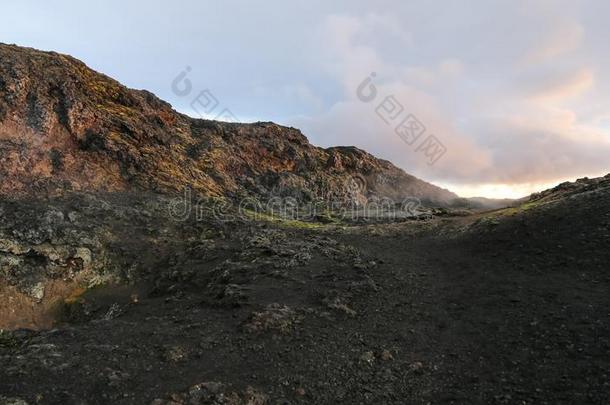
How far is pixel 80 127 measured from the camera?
49.8 m

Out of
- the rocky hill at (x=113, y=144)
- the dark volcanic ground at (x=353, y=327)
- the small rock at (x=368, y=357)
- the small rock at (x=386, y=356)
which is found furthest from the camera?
the rocky hill at (x=113, y=144)

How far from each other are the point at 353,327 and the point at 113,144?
127 ft

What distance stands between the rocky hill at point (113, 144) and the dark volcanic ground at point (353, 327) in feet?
49.1

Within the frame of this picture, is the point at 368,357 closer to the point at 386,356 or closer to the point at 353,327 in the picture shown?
the point at 386,356

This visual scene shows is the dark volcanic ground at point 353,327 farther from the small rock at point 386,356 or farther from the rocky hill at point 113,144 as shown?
the rocky hill at point 113,144

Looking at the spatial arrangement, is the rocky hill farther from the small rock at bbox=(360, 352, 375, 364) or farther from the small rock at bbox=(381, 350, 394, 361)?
the small rock at bbox=(381, 350, 394, 361)

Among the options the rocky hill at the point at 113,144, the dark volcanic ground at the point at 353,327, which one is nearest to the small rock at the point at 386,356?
the dark volcanic ground at the point at 353,327

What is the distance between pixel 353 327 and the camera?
23094 mm

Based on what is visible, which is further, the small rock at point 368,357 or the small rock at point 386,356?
the small rock at point 386,356

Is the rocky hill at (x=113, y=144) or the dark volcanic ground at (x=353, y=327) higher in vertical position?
the rocky hill at (x=113, y=144)

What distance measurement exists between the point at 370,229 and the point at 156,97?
135 ft

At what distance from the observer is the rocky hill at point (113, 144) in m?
43.5

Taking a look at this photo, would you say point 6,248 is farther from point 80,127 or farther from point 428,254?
point 428,254

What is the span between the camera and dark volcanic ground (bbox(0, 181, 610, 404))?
1739cm
